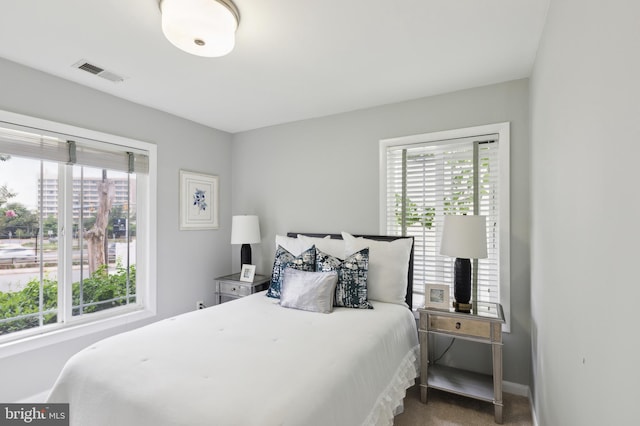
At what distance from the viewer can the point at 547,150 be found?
5.36ft

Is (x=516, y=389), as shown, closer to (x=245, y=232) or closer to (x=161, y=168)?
(x=245, y=232)

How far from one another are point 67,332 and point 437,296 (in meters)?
3.02

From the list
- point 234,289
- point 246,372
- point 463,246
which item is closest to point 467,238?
point 463,246

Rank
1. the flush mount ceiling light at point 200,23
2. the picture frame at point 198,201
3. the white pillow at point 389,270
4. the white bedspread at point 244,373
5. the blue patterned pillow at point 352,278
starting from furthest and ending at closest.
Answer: the picture frame at point 198,201 < the white pillow at point 389,270 < the blue patterned pillow at point 352,278 < the flush mount ceiling light at point 200,23 < the white bedspread at point 244,373

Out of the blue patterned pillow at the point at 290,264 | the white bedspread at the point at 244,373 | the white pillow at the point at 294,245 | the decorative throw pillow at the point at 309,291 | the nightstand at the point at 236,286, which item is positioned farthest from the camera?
the nightstand at the point at 236,286

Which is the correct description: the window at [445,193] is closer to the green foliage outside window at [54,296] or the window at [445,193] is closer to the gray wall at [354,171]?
the gray wall at [354,171]

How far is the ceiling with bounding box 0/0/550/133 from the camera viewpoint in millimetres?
1648

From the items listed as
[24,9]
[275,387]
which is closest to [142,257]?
[24,9]

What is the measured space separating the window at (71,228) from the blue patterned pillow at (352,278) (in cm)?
193

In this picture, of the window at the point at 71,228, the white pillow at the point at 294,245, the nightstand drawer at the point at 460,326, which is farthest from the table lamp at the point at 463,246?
the window at the point at 71,228

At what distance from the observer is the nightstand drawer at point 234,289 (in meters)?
Answer: 3.31

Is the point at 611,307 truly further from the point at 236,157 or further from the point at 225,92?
→ the point at 236,157

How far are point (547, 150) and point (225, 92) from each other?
246 cm

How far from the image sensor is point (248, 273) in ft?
11.2
